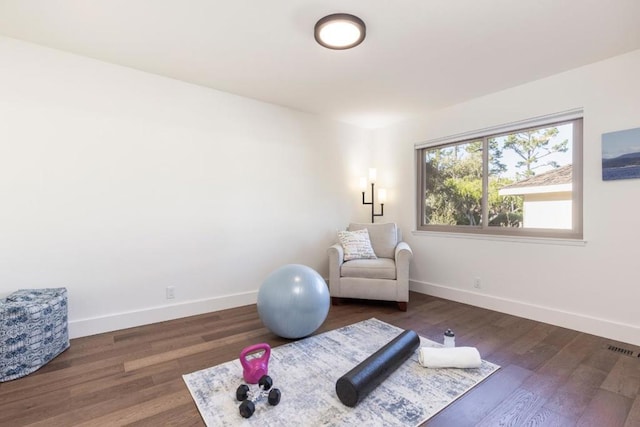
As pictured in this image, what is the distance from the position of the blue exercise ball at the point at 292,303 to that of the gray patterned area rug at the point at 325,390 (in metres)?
0.15

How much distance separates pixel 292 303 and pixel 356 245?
1560 millimetres

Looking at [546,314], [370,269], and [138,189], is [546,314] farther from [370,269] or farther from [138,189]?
[138,189]

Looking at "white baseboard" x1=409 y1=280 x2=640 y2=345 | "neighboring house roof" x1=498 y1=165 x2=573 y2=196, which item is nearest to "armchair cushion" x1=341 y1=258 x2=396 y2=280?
"white baseboard" x1=409 y1=280 x2=640 y2=345

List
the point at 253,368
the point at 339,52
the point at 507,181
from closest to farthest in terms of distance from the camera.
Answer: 1. the point at 253,368
2. the point at 339,52
3. the point at 507,181

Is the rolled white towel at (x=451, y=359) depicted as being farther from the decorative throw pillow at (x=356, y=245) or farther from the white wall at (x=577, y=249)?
the decorative throw pillow at (x=356, y=245)

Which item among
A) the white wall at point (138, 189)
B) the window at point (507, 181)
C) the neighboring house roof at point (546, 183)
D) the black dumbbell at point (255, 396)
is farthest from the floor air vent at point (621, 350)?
the white wall at point (138, 189)

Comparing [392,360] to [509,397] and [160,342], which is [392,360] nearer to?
[509,397]

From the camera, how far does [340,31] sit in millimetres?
2143

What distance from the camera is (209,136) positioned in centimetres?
325

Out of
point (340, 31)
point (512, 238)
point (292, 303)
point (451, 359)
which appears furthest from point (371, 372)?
point (512, 238)

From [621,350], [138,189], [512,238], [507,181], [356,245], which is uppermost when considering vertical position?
[507,181]

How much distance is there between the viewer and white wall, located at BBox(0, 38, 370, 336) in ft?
7.89

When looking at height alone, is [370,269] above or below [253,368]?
above

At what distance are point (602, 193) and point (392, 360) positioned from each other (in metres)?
2.41
